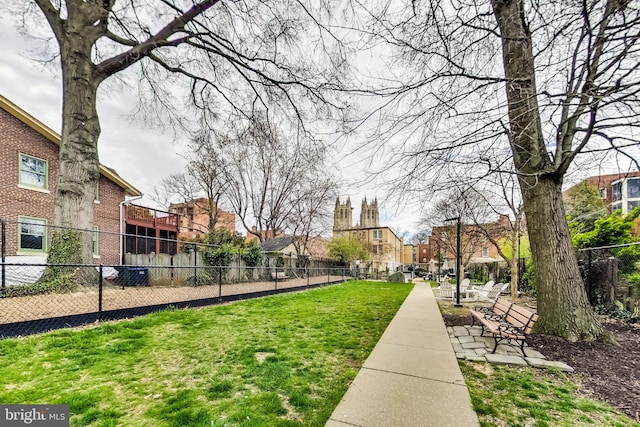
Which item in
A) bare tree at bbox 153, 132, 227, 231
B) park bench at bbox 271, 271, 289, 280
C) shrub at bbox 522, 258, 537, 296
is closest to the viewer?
shrub at bbox 522, 258, 537, 296

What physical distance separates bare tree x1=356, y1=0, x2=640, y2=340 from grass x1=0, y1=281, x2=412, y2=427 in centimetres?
336

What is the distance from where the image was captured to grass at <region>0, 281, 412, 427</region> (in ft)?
8.79

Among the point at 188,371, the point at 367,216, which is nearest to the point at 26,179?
the point at 188,371

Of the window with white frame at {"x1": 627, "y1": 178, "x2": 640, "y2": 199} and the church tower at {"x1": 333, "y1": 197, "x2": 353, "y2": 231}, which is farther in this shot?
the church tower at {"x1": 333, "y1": 197, "x2": 353, "y2": 231}

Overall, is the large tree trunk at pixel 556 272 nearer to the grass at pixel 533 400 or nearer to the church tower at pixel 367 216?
the grass at pixel 533 400

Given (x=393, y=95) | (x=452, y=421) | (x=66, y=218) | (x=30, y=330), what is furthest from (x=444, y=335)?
(x=66, y=218)

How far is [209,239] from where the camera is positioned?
67.7 ft

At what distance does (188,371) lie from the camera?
3.64 metres

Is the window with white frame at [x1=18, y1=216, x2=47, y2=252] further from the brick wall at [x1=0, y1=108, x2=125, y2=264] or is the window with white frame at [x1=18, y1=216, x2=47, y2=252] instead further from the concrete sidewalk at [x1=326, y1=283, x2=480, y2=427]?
the concrete sidewalk at [x1=326, y1=283, x2=480, y2=427]

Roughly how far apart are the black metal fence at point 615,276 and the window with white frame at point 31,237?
2094 centimetres

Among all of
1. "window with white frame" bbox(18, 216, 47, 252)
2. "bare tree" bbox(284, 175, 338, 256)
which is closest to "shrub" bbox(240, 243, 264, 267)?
Answer: "window with white frame" bbox(18, 216, 47, 252)

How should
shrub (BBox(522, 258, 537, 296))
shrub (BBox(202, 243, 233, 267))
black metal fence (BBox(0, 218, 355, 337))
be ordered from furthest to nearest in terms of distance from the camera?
shrub (BBox(202, 243, 233, 267)), shrub (BBox(522, 258, 537, 296)), black metal fence (BBox(0, 218, 355, 337))

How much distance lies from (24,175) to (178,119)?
27.9ft

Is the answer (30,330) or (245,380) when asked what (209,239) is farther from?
(245,380)
